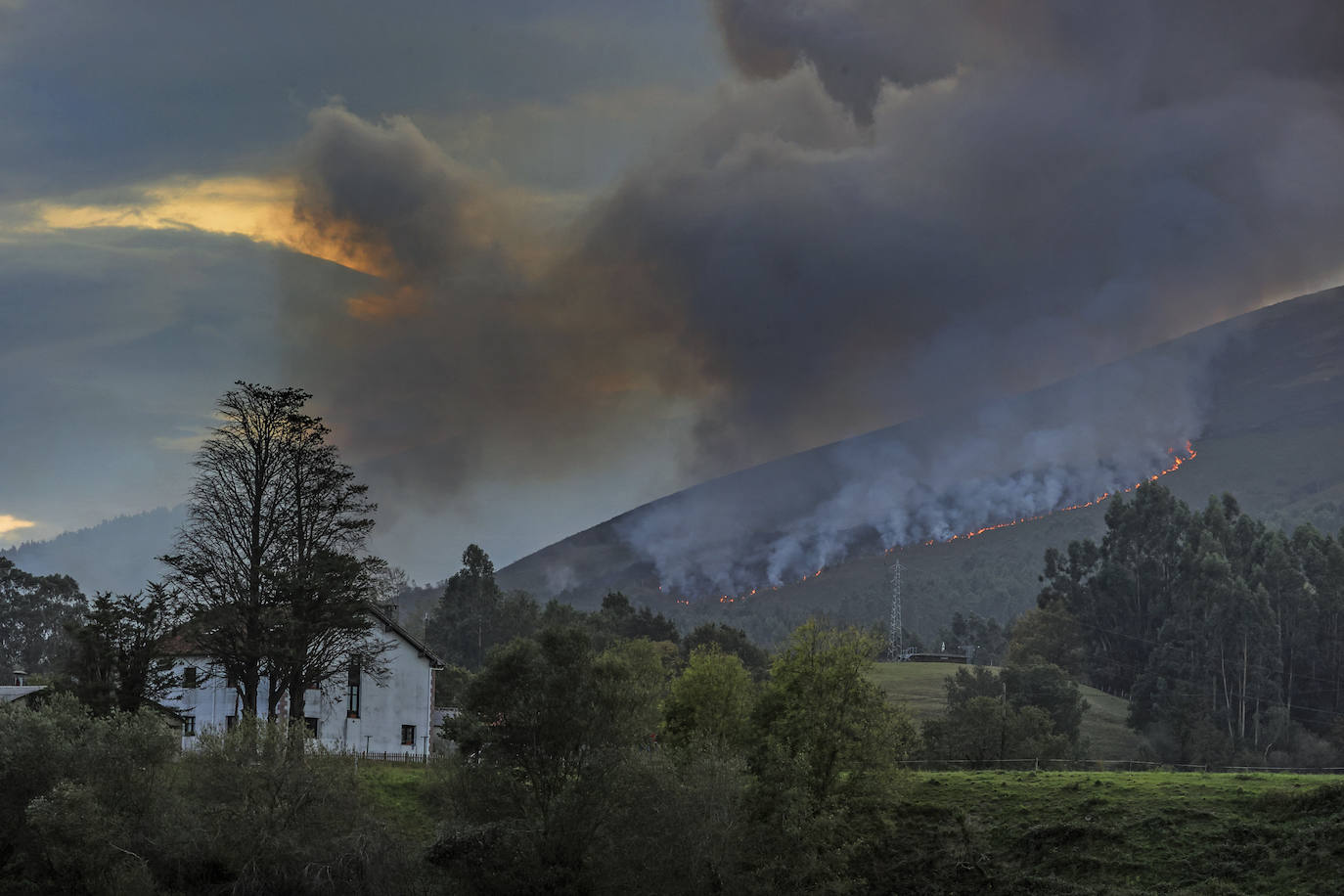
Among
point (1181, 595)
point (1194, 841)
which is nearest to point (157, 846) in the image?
point (1194, 841)

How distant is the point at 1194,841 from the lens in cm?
5047

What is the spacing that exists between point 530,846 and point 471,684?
9488mm

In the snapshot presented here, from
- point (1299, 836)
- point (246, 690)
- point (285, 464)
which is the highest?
point (285, 464)

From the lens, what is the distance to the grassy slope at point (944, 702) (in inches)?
4555

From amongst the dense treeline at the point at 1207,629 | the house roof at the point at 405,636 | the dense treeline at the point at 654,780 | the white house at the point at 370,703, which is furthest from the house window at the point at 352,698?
the dense treeline at the point at 1207,629

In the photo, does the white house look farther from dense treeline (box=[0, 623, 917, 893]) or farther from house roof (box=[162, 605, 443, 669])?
dense treeline (box=[0, 623, 917, 893])

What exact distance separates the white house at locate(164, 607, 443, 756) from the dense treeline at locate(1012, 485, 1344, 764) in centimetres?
6089

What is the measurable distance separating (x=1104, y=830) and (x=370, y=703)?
45.3 metres

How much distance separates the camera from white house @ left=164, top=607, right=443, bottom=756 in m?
74.4

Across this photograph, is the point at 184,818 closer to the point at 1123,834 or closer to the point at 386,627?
the point at 386,627

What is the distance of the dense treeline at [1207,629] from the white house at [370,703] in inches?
2397

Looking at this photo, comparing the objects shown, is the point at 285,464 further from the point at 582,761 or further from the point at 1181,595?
the point at 1181,595

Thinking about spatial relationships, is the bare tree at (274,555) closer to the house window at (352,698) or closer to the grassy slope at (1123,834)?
the house window at (352,698)

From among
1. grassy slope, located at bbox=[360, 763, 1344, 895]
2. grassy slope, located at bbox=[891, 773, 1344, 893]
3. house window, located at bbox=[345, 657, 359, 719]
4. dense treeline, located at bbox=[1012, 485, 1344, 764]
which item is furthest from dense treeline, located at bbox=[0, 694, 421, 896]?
dense treeline, located at bbox=[1012, 485, 1344, 764]
